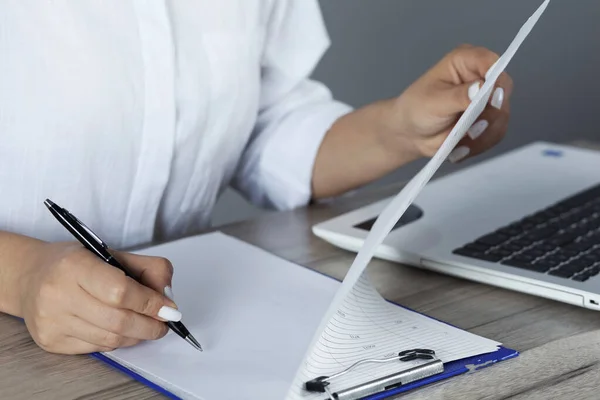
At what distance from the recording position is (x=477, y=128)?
1032mm

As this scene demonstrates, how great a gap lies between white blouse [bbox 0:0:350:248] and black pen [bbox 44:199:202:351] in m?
0.25

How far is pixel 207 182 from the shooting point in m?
1.22

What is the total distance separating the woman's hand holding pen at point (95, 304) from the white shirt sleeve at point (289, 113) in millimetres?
503

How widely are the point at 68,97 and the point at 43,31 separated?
0.07 m

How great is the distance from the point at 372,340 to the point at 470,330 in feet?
0.33

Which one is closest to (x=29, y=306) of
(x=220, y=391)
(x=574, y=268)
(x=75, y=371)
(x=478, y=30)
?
(x=75, y=371)

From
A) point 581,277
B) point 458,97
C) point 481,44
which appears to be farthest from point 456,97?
point 481,44

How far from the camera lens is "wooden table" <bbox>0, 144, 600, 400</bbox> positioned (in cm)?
69

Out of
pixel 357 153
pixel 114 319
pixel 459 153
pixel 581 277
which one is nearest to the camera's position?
pixel 114 319

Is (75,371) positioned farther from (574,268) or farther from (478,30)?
(478,30)

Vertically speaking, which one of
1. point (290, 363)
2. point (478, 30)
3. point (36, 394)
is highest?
point (478, 30)

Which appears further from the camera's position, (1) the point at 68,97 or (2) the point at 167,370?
(1) the point at 68,97

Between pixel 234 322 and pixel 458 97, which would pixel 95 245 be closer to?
pixel 234 322

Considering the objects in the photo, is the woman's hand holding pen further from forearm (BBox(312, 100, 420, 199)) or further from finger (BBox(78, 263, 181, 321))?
forearm (BBox(312, 100, 420, 199))
